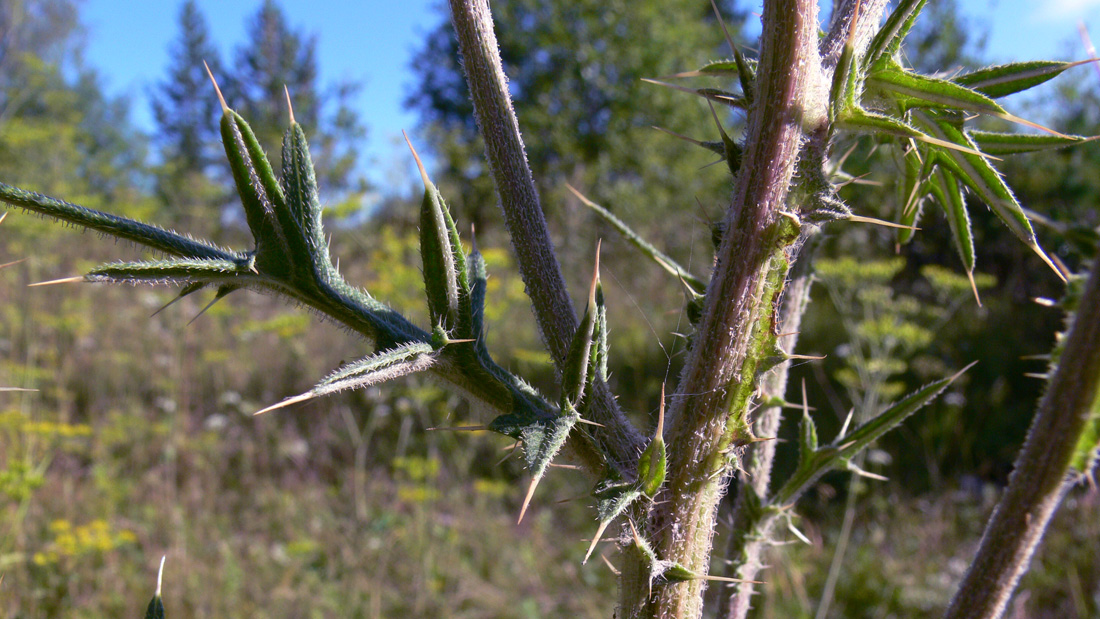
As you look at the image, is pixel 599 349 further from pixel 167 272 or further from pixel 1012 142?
pixel 1012 142

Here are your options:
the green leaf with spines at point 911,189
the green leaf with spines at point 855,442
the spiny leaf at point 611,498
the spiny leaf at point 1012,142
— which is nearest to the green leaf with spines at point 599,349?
the spiny leaf at point 611,498

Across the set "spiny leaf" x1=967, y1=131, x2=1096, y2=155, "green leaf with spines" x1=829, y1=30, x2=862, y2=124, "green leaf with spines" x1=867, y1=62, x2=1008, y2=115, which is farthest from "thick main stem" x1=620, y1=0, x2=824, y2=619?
"spiny leaf" x1=967, y1=131, x2=1096, y2=155

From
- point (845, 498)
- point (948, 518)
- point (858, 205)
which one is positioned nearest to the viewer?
point (948, 518)

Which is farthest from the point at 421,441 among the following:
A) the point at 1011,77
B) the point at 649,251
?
the point at 1011,77

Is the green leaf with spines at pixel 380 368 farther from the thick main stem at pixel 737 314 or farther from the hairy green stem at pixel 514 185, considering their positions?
the thick main stem at pixel 737 314

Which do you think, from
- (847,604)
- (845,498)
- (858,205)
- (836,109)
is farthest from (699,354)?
(858,205)

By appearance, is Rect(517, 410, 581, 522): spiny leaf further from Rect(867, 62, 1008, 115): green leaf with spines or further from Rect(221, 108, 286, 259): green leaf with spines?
Rect(867, 62, 1008, 115): green leaf with spines

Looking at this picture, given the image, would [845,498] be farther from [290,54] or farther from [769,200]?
[290,54]
